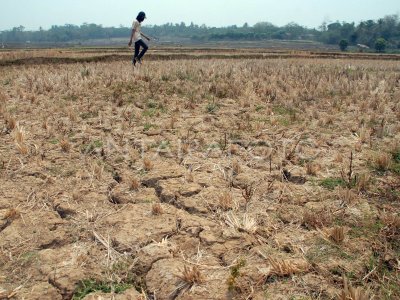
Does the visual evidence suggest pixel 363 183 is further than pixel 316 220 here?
Yes

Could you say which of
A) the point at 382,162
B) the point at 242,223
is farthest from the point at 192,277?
the point at 382,162

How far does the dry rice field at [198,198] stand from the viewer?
10.0 ft

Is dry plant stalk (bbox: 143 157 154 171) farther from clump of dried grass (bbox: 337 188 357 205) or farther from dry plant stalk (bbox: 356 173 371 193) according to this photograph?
dry plant stalk (bbox: 356 173 371 193)

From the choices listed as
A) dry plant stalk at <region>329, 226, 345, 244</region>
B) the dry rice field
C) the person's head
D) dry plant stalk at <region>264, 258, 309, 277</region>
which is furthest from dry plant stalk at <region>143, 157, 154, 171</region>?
the person's head

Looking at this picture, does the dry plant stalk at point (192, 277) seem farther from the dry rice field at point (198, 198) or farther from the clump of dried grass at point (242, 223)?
the clump of dried grass at point (242, 223)

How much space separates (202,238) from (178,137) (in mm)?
2613

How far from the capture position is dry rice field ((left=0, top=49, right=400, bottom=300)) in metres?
3.06

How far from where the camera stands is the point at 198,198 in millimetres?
4258

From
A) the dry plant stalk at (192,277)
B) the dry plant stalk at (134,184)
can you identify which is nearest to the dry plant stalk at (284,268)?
the dry plant stalk at (192,277)

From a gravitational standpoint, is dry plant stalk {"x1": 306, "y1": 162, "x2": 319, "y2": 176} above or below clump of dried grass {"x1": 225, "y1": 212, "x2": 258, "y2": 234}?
above

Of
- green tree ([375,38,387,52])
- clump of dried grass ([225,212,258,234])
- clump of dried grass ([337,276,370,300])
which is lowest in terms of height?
clump of dried grass ([337,276,370,300])

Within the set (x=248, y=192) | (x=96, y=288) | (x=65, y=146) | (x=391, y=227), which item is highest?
(x=65, y=146)

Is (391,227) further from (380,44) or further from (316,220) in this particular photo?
(380,44)

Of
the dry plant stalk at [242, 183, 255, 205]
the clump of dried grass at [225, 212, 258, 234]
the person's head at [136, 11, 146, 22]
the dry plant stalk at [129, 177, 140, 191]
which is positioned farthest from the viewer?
the person's head at [136, 11, 146, 22]
